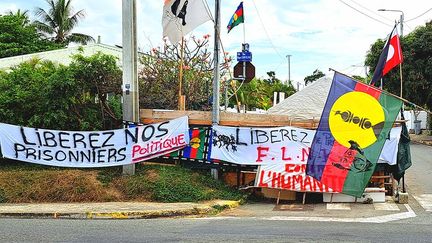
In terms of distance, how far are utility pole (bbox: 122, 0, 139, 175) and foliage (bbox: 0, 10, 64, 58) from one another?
23042 millimetres

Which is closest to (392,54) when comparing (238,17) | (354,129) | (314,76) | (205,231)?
(354,129)

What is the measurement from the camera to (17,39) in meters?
36.9

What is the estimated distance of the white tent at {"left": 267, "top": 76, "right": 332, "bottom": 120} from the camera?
1700 centimetres

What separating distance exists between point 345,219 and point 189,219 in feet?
10.5

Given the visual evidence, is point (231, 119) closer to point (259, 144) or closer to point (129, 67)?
point (259, 144)

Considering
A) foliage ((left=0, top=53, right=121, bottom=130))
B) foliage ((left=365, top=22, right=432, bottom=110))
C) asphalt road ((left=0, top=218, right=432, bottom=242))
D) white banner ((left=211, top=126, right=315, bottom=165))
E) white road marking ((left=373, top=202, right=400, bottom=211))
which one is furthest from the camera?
foliage ((left=365, top=22, right=432, bottom=110))

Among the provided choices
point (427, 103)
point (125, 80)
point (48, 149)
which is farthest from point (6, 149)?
point (427, 103)

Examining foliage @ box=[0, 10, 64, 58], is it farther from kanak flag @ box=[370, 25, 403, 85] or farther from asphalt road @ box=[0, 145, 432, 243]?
asphalt road @ box=[0, 145, 432, 243]

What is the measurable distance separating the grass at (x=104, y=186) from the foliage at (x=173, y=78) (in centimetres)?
526

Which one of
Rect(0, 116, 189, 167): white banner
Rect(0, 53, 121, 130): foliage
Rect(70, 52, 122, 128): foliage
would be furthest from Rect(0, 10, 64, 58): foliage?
Rect(0, 116, 189, 167): white banner

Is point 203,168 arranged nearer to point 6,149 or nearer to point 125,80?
point 125,80

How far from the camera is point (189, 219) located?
414 inches

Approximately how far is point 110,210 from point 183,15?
5.89 meters

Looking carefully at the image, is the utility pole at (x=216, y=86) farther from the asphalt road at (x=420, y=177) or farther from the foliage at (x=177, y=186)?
the asphalt road at (x=420, y=177)
